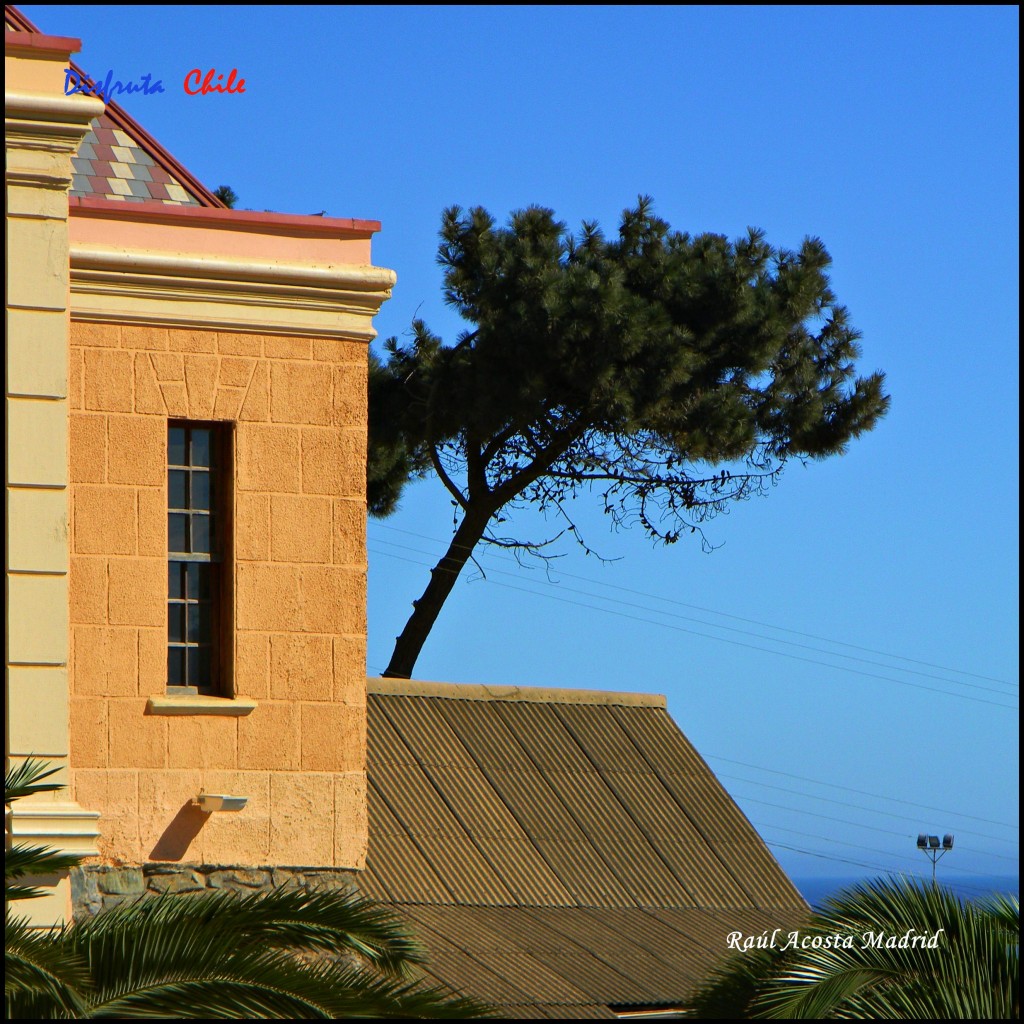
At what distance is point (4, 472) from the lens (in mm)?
11086

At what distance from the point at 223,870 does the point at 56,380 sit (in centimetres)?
387

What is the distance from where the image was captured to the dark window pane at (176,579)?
526 inches

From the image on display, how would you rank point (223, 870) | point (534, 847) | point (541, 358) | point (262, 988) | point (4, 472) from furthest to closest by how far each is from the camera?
point (541, 358), point (534, 847), point (223, 870), point (4, 472), point (262, 988)

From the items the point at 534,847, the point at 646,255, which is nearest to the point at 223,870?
the point at 534,847

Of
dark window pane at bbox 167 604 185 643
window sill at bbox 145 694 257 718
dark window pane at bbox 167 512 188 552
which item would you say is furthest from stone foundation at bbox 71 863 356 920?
dark window pane at bbox 167 512 188 552

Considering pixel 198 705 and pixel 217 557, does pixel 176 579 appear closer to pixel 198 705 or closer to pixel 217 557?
pixel 217 557

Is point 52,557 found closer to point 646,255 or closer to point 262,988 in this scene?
point 262,988

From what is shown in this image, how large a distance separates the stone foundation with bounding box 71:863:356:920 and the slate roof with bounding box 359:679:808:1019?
1.22 m

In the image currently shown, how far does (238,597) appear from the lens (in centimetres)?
1328

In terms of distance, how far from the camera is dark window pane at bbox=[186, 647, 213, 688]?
13.4 metres

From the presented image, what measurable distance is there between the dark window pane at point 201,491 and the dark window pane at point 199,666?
108cm

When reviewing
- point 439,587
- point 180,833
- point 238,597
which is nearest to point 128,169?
point 238,597

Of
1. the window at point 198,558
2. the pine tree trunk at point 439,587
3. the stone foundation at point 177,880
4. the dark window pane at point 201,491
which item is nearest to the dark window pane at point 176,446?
the window at point 198,558

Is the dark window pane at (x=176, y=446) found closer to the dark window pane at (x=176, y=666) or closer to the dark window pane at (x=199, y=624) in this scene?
the dark window pane at (x=199, y=624)
